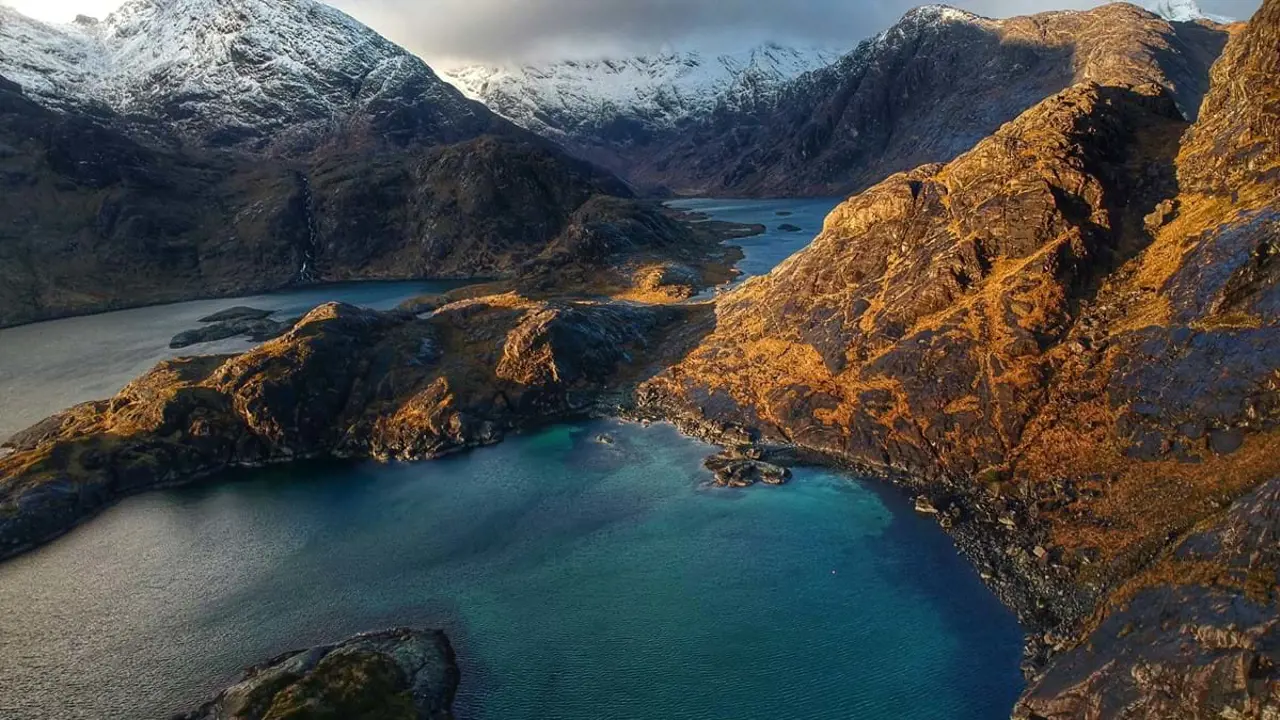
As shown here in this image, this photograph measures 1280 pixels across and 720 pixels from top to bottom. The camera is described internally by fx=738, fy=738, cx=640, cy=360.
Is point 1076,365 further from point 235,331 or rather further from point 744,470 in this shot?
point 235,331

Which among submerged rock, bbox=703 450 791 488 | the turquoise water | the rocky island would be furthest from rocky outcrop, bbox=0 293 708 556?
submerged rock, bbox=703 450 791 488

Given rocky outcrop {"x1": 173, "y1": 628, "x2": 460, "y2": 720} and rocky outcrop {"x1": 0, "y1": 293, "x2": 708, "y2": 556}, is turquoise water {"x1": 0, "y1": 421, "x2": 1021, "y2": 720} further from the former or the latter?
rocky outcrop {"x1": 0, "y1": 293, "x2": 708, "y2": 556}

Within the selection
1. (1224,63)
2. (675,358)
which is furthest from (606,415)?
(1224,63)

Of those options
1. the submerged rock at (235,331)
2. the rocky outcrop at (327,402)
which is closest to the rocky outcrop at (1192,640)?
the rocky outcrop at (327,402)

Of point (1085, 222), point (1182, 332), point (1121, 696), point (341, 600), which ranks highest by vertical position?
point (1085, 222)

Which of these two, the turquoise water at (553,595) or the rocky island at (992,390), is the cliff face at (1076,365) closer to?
the rocky island at (992,390)

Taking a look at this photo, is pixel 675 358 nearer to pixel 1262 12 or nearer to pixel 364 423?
→ pixel 364 423

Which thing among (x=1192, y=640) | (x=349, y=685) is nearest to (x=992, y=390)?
(x=1192, y=640)
